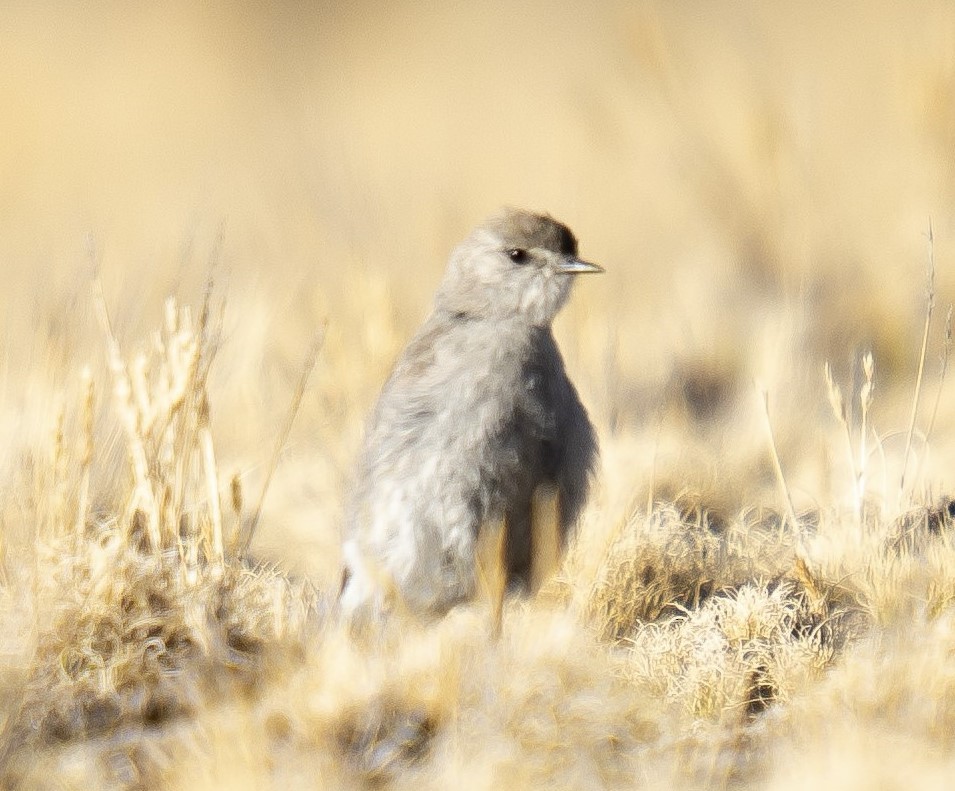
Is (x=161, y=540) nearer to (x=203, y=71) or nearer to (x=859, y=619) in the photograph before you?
(x=859, y=619)

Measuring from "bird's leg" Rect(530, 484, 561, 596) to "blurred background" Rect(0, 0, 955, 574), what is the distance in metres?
0.91

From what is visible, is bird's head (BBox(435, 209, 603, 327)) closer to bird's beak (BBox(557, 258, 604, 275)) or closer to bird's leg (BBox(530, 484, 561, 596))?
bird's beak (BBox(557, 258, 604, 275))

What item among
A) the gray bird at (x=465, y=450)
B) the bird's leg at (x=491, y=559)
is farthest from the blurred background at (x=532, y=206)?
the bird's leg at (x=491, y=559)

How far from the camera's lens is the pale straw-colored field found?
4055mm

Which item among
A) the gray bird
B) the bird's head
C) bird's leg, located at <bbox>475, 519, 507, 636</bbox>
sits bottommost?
bird's leg, located at <bbox>475, 519, 507, 636</bbox>

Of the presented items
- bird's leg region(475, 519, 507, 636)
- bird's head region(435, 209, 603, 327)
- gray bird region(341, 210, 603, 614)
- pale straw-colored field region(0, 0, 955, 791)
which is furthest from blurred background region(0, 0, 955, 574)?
bird's leg region(475, 519, 507, 636)

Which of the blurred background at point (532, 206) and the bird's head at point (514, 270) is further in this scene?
the blurred background at point (532, 206)

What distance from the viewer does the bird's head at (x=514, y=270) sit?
17.0 feet

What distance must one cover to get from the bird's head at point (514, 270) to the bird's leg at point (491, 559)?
0.77 metres

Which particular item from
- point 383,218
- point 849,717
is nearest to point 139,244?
point 383,218

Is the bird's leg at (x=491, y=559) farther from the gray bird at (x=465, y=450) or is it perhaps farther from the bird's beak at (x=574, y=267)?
the bird's beak at (x=574, y=267)

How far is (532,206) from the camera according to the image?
11.4 m

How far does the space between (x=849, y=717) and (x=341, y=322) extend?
4822mm

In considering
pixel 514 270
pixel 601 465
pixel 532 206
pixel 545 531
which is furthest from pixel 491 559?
pixel 532 206
